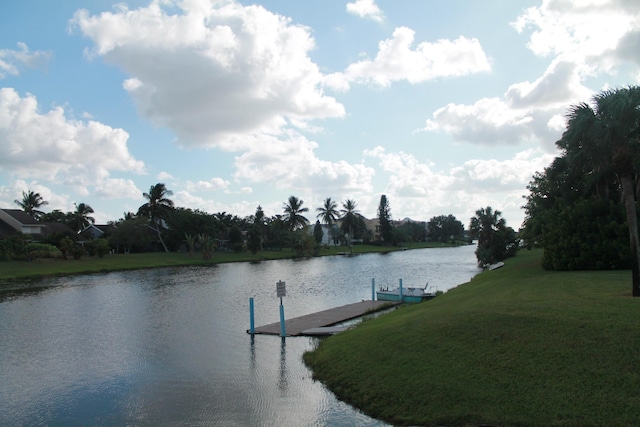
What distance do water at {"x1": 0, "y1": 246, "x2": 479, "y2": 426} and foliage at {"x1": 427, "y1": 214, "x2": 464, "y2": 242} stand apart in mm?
162288

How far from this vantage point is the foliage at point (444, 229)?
19312 cm

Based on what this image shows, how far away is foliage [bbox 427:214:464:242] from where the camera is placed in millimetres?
193125

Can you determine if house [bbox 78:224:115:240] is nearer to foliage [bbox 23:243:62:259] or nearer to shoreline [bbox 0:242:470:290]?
shoreline [bbox 0:242:470:290]

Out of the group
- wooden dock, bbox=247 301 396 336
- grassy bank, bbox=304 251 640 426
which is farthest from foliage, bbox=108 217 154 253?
grassy bank, bbox=304 251 640 426

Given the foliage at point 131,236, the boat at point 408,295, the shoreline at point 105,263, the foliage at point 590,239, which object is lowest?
the boat at point 408,295

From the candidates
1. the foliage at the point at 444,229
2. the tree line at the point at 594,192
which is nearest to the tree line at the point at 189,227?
the tree line at the point at 594,192

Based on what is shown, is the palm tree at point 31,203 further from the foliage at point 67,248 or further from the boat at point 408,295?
the boat at point 408,295

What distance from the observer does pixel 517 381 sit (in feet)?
34.6

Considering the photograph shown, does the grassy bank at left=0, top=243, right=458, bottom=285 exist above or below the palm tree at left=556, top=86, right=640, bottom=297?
below

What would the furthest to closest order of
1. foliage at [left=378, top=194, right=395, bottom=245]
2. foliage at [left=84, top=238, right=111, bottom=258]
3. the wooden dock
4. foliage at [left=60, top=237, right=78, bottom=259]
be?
foliage at [left=378, top=194, right=395, bottom=245], foliage at [left=84, top=238, right=111, bottom=258], foliage at [left=60, top=237, right=78, bottom=259], the wooden dock

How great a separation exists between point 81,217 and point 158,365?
312 feet

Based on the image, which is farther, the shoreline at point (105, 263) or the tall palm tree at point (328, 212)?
the tall palm tree at point (328, 212)

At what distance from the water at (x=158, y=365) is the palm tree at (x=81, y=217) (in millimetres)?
68848

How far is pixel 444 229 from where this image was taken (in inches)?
7579
